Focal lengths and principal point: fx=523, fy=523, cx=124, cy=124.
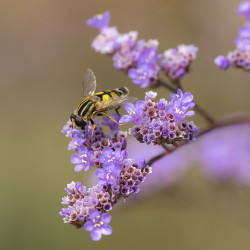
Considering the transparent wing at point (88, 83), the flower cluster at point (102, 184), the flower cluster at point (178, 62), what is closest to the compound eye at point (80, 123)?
the flower cluster at point (102, 184)

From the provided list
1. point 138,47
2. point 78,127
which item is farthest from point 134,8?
point 78,127

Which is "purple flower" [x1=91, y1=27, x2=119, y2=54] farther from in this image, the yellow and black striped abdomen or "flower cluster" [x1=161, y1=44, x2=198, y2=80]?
the yellow and black striped abdomen

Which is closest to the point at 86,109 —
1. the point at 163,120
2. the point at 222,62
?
the point at 163,120

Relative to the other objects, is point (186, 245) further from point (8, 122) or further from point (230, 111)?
point (8, 122)

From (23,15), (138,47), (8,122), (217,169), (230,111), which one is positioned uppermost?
(23,15)

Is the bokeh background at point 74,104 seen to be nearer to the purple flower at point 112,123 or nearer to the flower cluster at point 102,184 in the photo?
the purple flower at point 112,123

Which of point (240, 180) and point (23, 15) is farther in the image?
point (23, 15)

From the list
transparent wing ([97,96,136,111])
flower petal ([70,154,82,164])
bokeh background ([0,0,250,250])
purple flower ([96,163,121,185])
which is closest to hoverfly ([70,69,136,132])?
transparent wing ([97,96,136,111])
